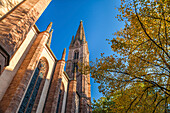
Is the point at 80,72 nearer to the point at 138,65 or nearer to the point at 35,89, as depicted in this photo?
the point at 35,89

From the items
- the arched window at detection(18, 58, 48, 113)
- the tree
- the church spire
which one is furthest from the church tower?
the tree

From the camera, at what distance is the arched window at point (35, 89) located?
367 inches

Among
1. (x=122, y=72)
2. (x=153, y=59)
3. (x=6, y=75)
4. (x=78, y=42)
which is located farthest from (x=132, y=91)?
(x=78, y=42)

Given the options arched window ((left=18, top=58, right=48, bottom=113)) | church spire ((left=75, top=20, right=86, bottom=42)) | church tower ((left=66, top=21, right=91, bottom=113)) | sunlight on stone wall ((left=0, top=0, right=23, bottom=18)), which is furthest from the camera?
church spire ((left=75, top=20, right=86, bottom=42))

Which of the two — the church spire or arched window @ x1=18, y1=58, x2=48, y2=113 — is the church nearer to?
arched window @ x1=18, y1=58, x2=48, y2=113

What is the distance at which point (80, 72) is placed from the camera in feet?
92.0

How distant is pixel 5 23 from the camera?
163 inches

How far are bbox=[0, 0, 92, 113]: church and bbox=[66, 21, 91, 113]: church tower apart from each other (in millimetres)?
5152

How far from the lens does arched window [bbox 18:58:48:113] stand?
9.31 meters

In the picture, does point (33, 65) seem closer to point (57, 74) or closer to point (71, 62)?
point (57, 74)

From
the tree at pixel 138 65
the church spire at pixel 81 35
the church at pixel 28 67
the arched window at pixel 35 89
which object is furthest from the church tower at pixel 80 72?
the tree at pixel 138 65

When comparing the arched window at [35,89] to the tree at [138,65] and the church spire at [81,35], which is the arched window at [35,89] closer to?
the tree at [138,65]

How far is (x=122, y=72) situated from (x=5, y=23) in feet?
21.7

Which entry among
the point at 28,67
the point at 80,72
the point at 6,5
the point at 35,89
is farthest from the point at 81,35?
the point at 6,5
